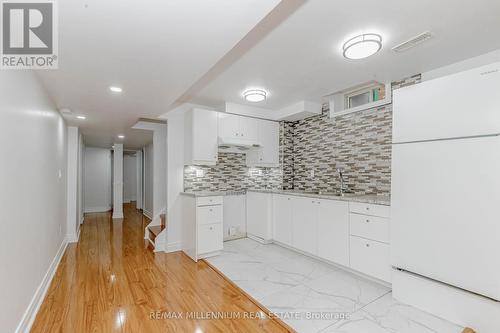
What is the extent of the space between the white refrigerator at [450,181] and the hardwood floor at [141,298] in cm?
143

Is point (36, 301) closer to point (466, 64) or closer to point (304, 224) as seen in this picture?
point (304, 224)

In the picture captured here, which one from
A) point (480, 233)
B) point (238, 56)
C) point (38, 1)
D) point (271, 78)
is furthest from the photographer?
point (271, 78)

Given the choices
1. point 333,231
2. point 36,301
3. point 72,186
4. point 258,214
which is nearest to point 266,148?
point 258,214

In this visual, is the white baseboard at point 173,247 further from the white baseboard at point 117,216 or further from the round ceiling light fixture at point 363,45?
the white baseboard at point 117,216

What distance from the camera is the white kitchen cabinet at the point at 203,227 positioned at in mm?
3318

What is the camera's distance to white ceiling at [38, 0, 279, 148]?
1320 millimetres

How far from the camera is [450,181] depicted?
1927 millimetres

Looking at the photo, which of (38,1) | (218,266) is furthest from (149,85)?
(218,266)

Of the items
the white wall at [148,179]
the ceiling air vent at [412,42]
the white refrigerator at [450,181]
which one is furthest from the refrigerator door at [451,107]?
the white wall at [148,179]

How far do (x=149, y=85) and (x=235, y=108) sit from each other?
1.75 meters

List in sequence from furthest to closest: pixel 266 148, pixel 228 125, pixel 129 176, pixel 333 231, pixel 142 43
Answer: pixel 129 176 < pixel 266 148 < pixel 228 125 < pixel 333 231 < pixel 142 43

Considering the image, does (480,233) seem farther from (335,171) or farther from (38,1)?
(38,1)

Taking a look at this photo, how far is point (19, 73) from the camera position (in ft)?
5.84

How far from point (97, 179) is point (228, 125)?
6494 millimetres
